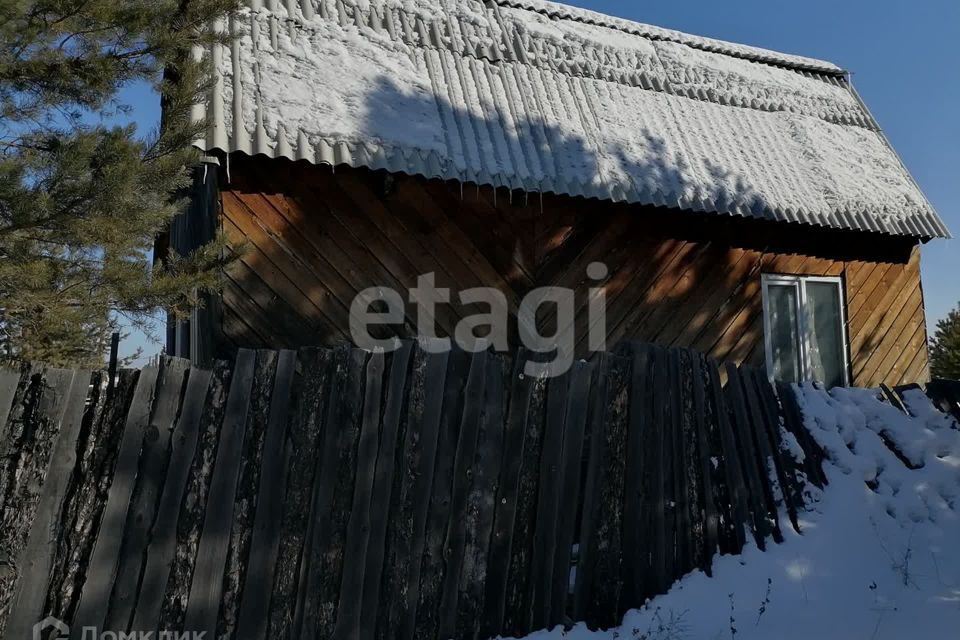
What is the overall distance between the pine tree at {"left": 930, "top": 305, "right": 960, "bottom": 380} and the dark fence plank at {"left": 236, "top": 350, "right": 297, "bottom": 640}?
15.5m

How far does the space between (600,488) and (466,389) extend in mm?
1051

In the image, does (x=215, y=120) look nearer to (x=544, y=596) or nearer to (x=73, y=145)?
(x=73, y=145)

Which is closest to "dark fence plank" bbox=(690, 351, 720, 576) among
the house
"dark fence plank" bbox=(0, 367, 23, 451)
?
the house

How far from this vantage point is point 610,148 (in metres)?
9.33

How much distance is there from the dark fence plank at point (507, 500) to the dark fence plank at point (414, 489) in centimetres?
40

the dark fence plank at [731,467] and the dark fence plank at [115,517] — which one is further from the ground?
the dark fence plank at [731,467]

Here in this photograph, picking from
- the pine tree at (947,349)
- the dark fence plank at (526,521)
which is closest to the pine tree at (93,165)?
the dark fence plank at (526,521)

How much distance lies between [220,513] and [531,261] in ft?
17.6

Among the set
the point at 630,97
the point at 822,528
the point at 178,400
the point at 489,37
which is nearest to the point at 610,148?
the point at 630,97

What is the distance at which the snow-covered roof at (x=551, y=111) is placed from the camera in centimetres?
802

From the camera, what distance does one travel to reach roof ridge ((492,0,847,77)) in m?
11.2

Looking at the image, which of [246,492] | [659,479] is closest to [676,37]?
[659,479]

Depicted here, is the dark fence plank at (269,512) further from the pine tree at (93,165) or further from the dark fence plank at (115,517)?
the pine tree at (93,165)

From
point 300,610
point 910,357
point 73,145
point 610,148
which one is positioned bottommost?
point 300,610
